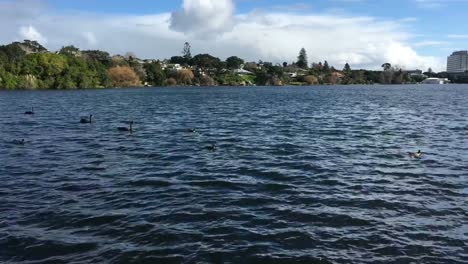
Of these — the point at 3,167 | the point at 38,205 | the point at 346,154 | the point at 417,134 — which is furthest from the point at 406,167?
the point at 3,167

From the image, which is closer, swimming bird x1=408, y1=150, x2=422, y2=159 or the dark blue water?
the dark blue water

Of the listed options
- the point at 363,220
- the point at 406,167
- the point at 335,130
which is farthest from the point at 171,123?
the point at 363,220

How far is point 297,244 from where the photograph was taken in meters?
16.2

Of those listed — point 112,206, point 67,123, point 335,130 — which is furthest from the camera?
point 67,123

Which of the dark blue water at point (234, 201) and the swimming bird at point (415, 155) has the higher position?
the swimming bird at point (415, 155)

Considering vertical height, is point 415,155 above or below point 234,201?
above

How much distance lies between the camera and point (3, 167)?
28.4m

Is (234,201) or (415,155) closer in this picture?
(234,201)

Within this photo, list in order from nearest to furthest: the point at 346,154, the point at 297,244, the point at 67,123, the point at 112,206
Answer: the point at 297,244
the point at 112,206
the point at 346,154
the point at 67,123

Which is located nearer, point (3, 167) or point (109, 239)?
point (109, 239)

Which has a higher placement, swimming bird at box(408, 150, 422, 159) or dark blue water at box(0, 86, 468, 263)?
swimming bird at box(408, 150, 422, 159)

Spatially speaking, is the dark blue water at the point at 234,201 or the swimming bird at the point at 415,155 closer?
the dark blue water at the point at 234,201

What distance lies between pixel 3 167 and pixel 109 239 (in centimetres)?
1533

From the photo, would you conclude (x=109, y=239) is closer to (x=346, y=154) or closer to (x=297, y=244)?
(x=297, y=244)
